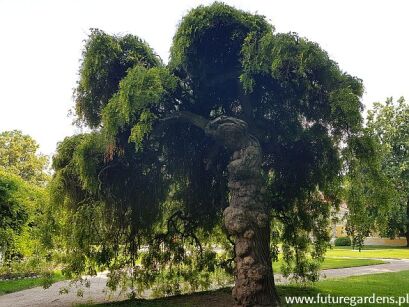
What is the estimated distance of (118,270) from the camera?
37.5 feet

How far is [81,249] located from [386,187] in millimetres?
6554

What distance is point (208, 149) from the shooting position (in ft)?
36.9

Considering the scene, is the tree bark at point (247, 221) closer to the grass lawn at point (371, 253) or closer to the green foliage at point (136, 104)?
the green foliage at point (136, 104)

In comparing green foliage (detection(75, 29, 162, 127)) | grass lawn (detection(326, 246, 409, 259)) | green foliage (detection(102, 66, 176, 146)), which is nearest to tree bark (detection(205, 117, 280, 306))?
green foliage (detection(102, 66, 176, 146))

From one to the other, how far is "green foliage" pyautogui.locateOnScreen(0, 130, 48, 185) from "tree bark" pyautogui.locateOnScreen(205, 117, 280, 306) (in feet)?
123

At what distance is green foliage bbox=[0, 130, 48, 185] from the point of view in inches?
1720

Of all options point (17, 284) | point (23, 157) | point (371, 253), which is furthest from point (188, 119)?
point (23, 157)

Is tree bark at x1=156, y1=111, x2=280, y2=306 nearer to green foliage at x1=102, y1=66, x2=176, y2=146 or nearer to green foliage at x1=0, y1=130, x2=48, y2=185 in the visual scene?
green foliage at x1=102, y1=66, x2=176, y2=146

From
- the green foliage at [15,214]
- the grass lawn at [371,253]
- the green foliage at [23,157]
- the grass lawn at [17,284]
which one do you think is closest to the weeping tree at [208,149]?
the grass lawn at [17,284]

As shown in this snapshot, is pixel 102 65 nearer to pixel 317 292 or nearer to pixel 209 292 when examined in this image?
pixel 209 292

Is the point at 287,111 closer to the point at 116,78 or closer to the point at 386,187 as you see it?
the point at 386,187

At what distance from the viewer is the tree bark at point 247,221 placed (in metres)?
7.93

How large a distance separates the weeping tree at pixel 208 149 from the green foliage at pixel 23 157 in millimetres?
34360

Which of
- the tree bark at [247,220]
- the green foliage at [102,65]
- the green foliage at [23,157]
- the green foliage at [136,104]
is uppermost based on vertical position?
the green foliage at [23,157]
